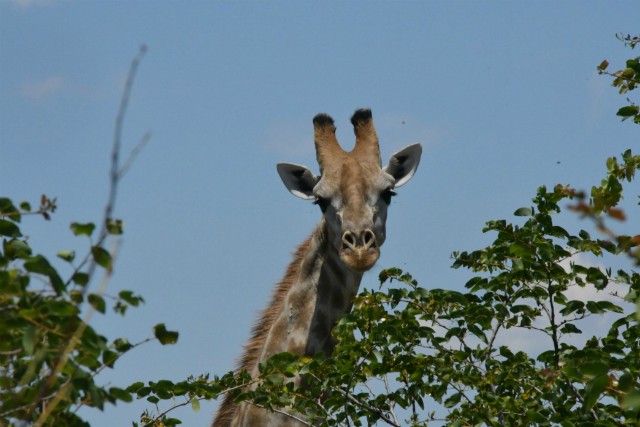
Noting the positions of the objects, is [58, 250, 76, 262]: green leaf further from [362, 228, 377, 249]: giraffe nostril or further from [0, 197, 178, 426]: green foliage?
[362, 228, 377, 249]: giraffe nostril

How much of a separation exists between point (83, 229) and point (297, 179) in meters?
7.07

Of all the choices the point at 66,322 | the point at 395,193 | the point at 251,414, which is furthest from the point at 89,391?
the point at 395,193

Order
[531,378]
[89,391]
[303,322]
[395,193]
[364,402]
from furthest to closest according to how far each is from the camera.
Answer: [395,193] → [303,322] → [364,402] → [531,378] → [89,391]

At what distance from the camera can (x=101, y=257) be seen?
414cm

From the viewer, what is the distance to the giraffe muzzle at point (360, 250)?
31.4 feet

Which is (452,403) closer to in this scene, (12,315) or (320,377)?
(320,377)

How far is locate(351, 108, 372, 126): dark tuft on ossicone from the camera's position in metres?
11.5

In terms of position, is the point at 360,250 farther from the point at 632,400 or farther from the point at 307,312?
the point at 632,400

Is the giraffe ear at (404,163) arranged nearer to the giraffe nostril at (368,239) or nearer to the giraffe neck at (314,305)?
the giraffe neck at (314,305)

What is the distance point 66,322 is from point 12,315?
0.69ft

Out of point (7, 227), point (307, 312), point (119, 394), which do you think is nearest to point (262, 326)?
point (307, 312)

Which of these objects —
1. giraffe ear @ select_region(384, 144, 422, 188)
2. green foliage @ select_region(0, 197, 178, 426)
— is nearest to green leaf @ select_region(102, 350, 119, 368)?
green foliage @ select_region(0, 197, 178, 426)

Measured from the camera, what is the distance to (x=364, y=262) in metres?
9.58

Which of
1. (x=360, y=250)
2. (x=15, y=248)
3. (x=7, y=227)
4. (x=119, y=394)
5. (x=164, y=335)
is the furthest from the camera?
(x=360, y=250)
